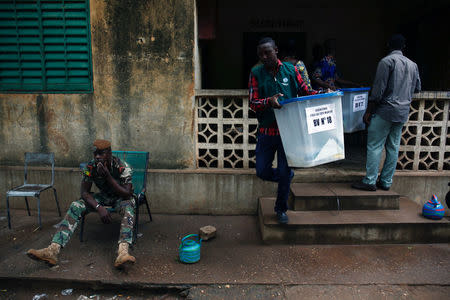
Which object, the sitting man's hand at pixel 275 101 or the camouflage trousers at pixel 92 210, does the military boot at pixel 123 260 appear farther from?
the sitting man's hand at pixel 275 101

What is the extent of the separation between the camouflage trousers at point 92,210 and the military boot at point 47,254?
0.08 meters

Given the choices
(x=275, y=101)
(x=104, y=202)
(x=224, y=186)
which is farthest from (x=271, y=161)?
A: (x=104, y=202)

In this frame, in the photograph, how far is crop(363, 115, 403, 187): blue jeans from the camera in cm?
447

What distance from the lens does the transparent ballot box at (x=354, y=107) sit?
4.61 meters

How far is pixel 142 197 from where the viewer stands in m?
4.39

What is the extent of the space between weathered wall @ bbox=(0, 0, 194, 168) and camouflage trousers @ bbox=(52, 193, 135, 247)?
44.5 inches

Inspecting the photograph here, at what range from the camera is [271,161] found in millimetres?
3889

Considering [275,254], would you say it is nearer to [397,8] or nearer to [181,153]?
[181,153]

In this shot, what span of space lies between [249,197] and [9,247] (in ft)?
10.6

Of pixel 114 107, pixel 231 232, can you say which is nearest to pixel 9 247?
pixel 114 107

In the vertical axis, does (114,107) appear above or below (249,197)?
Result: above

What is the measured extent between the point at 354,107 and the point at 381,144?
0.63m

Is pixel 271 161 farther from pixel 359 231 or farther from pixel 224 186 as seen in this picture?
pixel 359 231

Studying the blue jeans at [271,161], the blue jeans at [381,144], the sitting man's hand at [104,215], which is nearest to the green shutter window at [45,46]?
the sitting man's hand at [104,215]
